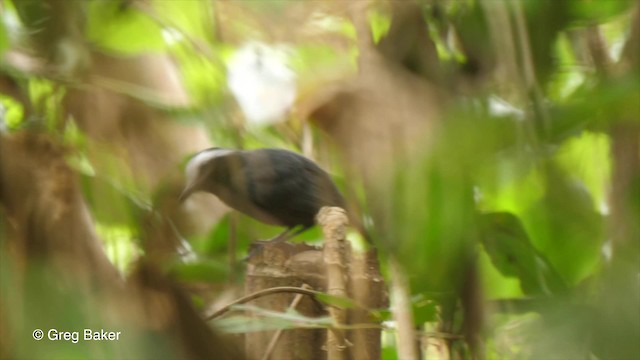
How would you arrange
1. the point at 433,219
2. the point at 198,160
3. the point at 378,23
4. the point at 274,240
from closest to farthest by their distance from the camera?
the point at 433,219
the point at 378,23
the point at 274,240
the point at 198,160

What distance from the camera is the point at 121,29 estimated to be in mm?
680

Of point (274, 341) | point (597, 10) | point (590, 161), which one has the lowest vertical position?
point (274, 341)

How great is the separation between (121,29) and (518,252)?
0.37 metres

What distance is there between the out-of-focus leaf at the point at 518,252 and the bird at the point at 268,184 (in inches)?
9.6

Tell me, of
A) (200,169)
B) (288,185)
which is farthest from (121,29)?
(288,185)

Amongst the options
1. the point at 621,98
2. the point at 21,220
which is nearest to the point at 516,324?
the point at 621,98

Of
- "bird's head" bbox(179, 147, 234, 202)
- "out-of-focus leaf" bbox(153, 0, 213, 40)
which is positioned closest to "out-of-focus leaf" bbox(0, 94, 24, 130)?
"out-of-focus leaf" bbox(153, 0, 213, 40)

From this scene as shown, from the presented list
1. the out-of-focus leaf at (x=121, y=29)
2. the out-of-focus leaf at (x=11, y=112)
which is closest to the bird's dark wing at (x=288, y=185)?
the out-of-focus leaf at (x=121, y=29)

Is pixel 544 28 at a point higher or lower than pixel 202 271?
higher

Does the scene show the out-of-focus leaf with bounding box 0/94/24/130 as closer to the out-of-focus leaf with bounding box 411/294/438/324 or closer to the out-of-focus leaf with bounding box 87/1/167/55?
the out-of-focus leaf with bounding box 87/1/167/55

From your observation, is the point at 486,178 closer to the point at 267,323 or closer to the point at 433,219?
the point at 433,219

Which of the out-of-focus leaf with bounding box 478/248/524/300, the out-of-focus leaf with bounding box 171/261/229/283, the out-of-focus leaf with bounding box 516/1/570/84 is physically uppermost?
the out-of-focus leaf with bounding box 516/1/570/84

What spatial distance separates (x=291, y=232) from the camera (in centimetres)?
88

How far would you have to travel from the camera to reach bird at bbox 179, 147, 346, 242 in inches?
34.4
